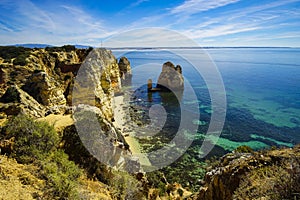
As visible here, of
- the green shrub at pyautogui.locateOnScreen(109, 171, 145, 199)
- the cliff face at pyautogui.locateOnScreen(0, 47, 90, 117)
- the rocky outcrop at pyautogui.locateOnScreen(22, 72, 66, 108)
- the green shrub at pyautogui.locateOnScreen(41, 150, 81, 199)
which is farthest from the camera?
the rocky outcrop at pyautogui.locateOnScreen(22, 72, 66, 108)

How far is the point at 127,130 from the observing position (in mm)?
28188

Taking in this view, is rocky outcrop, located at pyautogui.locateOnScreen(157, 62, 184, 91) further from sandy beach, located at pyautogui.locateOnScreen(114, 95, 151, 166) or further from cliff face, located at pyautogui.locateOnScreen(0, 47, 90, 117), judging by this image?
cliff face, located at pyautogui.locateOnScreen(0, 47, 90, 117)

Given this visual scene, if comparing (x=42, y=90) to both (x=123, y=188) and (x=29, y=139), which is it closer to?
(x=29, y=139)

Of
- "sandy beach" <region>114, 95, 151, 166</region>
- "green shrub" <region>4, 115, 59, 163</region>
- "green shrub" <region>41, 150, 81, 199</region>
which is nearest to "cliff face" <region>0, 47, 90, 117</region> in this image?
"green shrub" <region>4, 115, 59, 163</region>

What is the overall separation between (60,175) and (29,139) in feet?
8.66

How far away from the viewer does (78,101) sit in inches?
867

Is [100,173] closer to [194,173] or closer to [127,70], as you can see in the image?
[194,173]

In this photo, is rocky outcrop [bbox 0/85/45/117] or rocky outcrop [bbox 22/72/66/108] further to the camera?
rocky outcrop [bbox 22/72/66/108]

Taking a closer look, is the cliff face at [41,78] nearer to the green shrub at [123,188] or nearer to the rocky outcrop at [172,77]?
the green shrub at [123,188]

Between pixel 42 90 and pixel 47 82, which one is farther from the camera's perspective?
pixel 47 82

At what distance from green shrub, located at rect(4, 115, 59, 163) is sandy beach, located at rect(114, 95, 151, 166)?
Answer: 41.1ft

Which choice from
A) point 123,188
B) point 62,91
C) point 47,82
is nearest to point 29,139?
point 123,188

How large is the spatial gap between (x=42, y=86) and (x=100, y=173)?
38.0 feet

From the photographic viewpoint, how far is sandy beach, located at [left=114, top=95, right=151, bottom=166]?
21305 mm
